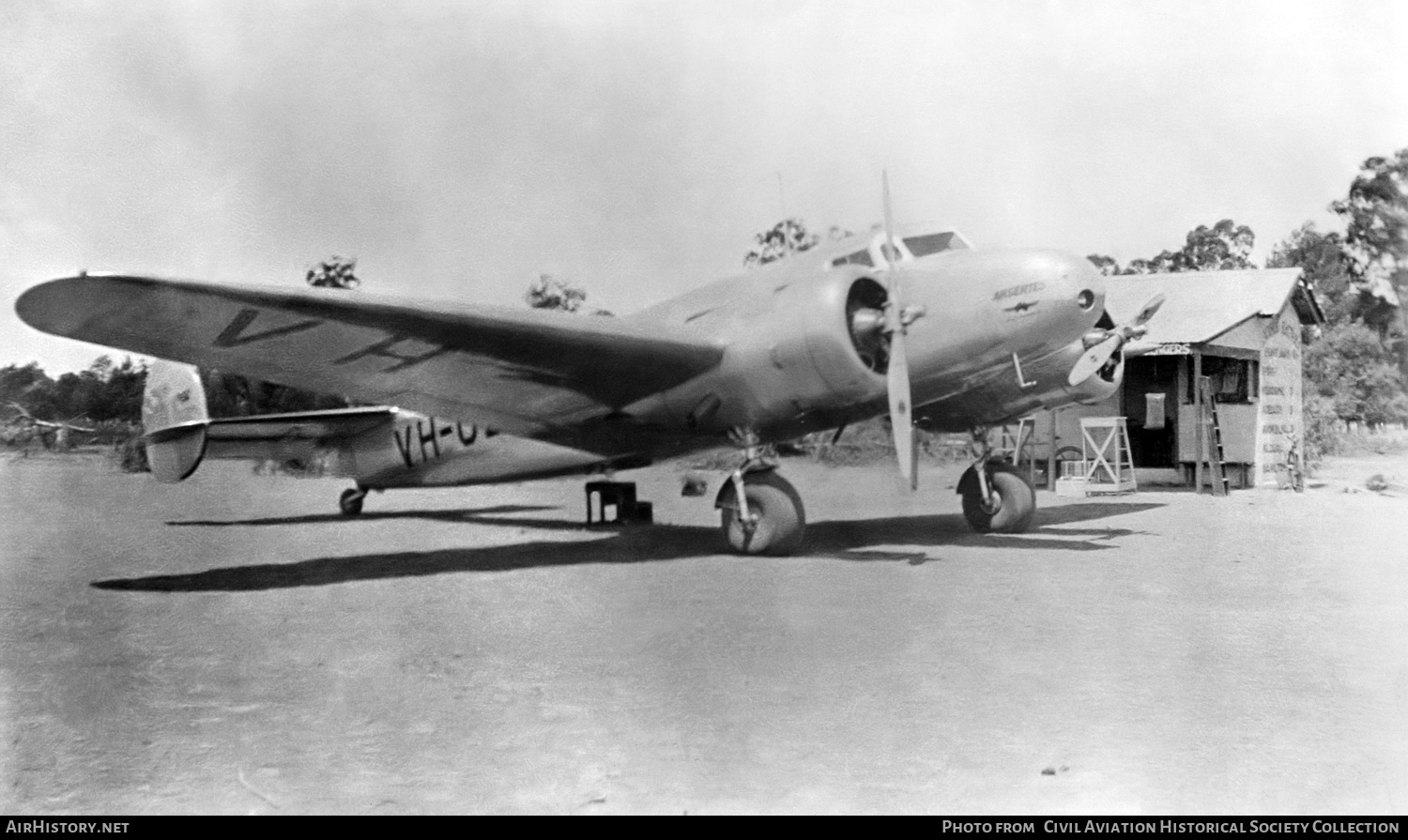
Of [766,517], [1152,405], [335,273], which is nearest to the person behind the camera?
[335,273]

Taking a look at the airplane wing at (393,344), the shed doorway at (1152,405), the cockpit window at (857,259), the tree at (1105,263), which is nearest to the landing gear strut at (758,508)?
the airplane wing at (393,344)

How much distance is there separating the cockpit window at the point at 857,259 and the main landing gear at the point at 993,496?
10.8 ft

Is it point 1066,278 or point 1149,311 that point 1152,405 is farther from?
point 1066,278

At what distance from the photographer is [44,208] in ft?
18.3

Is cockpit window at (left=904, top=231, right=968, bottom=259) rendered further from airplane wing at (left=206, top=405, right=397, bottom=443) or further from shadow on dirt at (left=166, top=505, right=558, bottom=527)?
shadow on dirt at (left=166, top=505, right=558, bottom=527)

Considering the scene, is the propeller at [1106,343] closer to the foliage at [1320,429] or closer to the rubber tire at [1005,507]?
the rubber tire at [1005,507]

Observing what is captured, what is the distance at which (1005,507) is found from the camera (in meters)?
10.4

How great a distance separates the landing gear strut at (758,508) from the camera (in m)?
8.09

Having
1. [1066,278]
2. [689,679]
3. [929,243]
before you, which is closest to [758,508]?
[929,243]

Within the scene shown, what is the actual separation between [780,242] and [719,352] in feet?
3.29

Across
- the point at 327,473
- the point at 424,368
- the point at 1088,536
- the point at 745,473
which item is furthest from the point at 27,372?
the point at 1088,536

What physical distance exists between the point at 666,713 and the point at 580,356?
4.22m

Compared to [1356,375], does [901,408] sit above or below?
below

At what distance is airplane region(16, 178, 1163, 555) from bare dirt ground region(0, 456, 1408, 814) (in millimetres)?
1021
